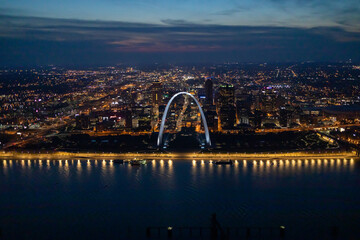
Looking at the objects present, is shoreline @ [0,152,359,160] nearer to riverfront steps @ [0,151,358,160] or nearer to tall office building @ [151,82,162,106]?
riverfront steps @ [0,151,358,160]

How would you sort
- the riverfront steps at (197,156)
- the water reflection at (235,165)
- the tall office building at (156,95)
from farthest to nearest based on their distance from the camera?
the tall office building at (156,95), the riverfront steps at (197,156), the water reflection at (235,165)

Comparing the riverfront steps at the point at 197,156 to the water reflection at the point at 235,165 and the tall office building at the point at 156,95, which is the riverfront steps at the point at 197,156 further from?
the tall office building at the point at 156,95

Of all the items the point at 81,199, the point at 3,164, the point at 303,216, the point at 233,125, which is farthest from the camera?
the point at 233,125

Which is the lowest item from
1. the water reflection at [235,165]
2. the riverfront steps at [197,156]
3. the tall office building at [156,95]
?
the water reflection at [235,165]

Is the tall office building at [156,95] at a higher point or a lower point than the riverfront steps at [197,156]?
higher

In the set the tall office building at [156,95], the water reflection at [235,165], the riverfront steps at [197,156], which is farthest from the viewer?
the tall office building at [156,95]

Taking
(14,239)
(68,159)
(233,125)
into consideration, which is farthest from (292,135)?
(14,239)

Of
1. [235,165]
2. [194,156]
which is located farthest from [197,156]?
[235,165]

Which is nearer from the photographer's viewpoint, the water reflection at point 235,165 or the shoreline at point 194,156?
the water reflection at point 235,165

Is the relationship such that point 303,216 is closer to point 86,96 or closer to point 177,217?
point 177,217

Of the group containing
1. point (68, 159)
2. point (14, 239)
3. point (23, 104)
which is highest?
point (23, 104)

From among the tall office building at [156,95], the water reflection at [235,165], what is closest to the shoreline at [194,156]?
the water reflection at [235,165]
